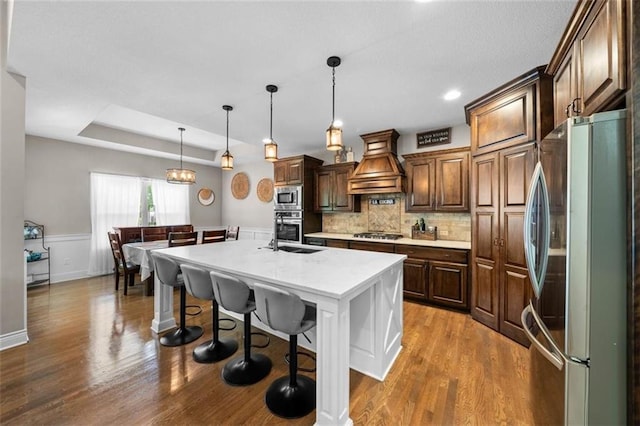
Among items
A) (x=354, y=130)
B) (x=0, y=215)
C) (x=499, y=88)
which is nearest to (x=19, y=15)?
(x=0, y=215)

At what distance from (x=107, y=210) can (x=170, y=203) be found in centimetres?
119

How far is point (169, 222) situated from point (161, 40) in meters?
4.98

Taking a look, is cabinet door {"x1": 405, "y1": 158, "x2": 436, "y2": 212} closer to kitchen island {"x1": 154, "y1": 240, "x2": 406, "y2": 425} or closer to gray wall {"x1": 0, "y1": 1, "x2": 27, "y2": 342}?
kitchen island {"x1": 154, "y1": 240, "x2": 406, "y2": 425}

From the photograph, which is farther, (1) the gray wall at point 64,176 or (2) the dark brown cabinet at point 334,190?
(2) the dark brown cabinet at point 334,190

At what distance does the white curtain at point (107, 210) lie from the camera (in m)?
4.92

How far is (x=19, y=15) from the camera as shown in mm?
1673

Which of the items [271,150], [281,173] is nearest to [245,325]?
[271,150]

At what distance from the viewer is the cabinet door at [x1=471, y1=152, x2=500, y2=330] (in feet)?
8.77

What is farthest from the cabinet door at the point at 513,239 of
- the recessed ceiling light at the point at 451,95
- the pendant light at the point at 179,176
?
the pendant light at the point at 179,176

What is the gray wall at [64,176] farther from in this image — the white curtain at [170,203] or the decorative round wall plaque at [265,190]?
the decorative round wall plaque at [265,190]

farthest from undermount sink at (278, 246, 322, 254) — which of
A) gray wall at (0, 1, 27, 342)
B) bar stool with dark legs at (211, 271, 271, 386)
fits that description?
gray wall at (0, 1, 27, 342)

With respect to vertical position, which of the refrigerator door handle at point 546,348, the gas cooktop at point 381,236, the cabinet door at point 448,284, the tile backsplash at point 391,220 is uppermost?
the tile backsplash at point 391,220

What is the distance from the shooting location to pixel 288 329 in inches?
60.4

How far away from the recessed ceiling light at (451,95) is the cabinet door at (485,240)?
735 mm
